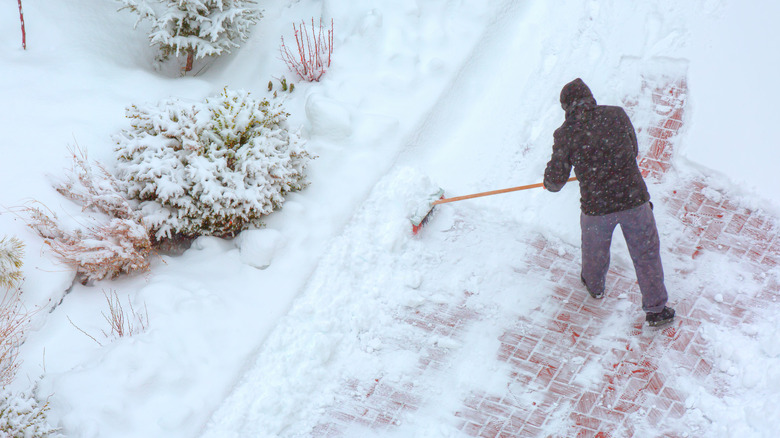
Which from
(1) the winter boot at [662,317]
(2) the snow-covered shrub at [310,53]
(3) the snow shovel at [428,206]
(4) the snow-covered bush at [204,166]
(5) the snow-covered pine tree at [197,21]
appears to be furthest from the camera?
(2) the snow-covered shrub at [310,53]

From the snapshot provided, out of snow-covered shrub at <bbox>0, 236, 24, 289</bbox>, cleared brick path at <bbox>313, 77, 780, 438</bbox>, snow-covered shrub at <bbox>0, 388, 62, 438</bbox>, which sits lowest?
snow-covered shrub at <bbox>0, 388, 62, 438</bbox>

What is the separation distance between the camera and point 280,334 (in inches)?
168

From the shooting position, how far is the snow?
12.9 ft

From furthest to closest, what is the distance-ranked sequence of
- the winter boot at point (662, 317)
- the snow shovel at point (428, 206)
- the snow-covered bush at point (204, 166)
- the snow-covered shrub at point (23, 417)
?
the snow shovel at point (428, 206)
the snow-covered bush at point (204, 166)
the winter boot at point (662, 317)
the snow-covered shrub at point (23, 417)

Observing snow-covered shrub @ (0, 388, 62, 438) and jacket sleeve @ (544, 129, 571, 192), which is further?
jacket sleeve @ (544, 129, 571, 192)

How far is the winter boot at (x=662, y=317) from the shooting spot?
4.15 meters

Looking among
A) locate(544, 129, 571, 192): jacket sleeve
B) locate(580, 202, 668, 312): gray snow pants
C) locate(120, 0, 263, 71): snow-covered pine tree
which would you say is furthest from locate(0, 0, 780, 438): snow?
locate(544, 129, 571, 192): jacket sleeve

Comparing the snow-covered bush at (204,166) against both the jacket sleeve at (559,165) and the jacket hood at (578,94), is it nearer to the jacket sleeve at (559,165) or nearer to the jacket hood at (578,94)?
the jacket sleeve at (559,165)

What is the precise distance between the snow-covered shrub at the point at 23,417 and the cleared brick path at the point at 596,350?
159 cm

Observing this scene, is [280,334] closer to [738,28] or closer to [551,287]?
[551,287]

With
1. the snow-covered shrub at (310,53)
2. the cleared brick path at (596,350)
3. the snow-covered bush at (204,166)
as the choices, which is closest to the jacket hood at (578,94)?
the cleared brick path at (596,350)

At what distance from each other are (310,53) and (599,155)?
2924 millimetres

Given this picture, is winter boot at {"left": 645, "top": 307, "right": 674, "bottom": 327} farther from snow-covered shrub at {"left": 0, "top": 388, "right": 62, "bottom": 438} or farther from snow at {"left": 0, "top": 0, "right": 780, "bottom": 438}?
snow-covered shrub at {"left": 0, "top": 388, "right": 62, "bottom": 438}

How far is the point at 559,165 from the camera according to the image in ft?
13.2
